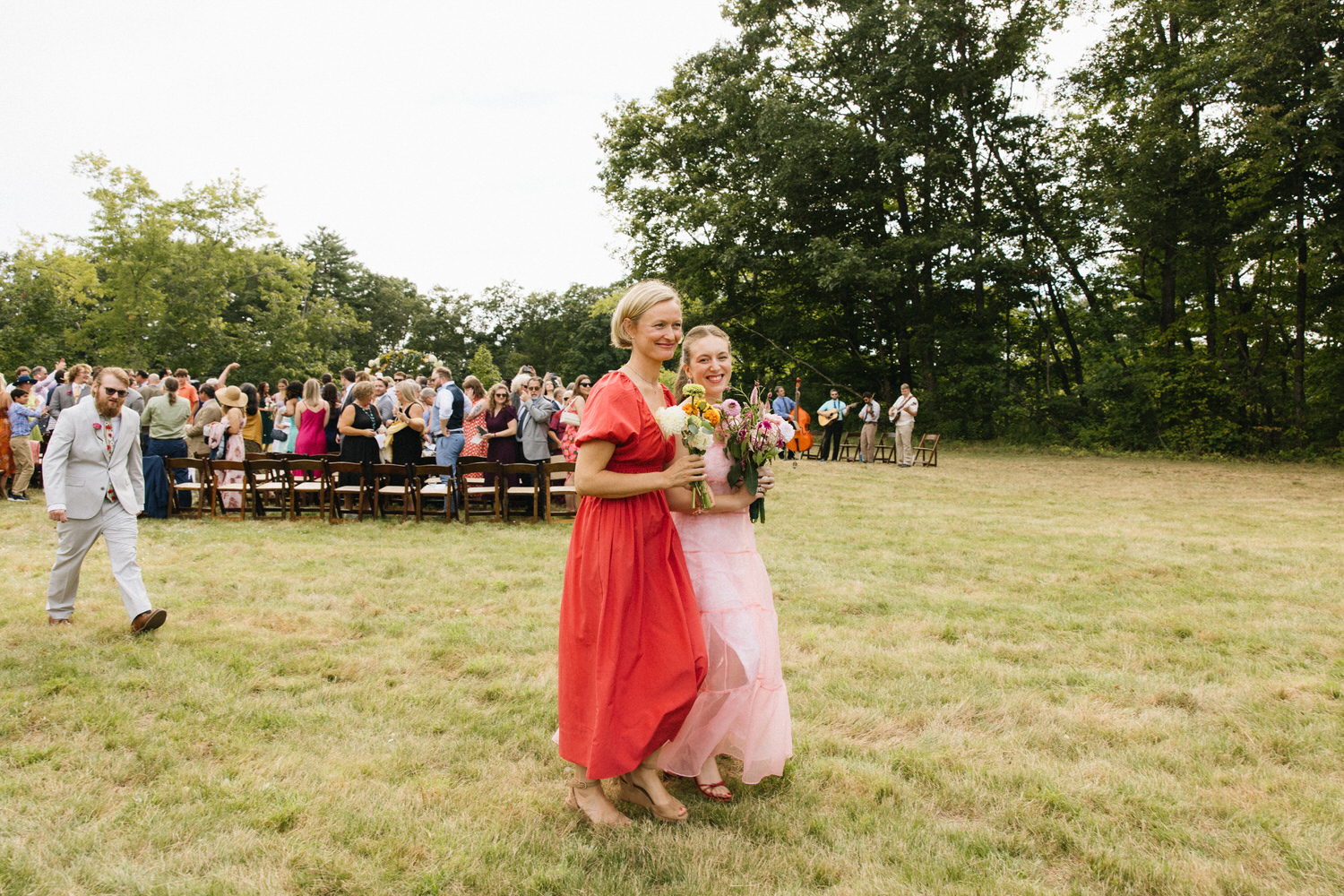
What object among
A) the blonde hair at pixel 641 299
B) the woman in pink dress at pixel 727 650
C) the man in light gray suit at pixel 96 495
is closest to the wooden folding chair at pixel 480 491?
the man in light gray suit at pixel 96 495

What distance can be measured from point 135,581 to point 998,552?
8.01 m

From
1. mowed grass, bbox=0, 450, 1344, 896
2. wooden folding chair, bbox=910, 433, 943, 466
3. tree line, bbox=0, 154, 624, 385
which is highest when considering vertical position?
tree line, bbox=0, 154, 624, 385

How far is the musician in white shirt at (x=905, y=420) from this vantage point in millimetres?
19812

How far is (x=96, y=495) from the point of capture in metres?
5.80

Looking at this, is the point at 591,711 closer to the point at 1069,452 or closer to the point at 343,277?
the point at 1069,452

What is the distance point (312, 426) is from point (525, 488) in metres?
3.51

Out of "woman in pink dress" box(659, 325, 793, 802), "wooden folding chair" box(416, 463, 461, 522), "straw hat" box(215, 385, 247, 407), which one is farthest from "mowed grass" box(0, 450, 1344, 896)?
"straw hat" box(215, 385, 247, 407)

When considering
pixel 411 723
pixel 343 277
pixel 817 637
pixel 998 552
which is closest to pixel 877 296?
pixel 998 552

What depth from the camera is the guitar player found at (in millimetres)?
21378

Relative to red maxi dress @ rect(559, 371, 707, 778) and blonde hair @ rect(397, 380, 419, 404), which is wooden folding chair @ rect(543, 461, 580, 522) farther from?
red maxi dress @ rect(559, 371, 707, 778)

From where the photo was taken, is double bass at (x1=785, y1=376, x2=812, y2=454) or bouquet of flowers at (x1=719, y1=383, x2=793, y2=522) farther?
double bass at (x1=785, y1=376, x2=812, y2=454)

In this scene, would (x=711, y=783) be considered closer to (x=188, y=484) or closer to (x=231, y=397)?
(x=188, y=484)

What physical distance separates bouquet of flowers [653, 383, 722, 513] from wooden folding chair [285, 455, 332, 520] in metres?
8.80

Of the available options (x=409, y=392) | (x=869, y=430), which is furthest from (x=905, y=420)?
(x=409, y=392)
